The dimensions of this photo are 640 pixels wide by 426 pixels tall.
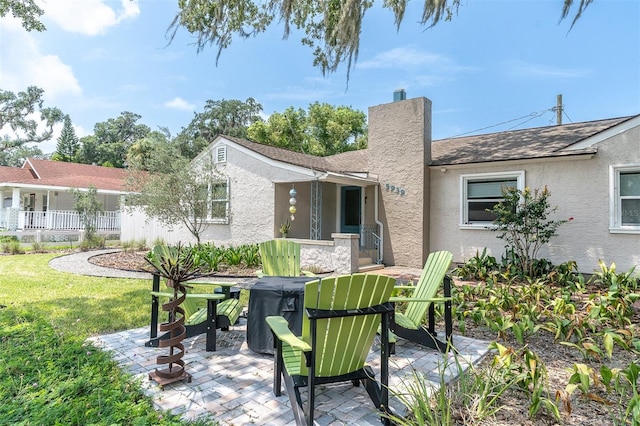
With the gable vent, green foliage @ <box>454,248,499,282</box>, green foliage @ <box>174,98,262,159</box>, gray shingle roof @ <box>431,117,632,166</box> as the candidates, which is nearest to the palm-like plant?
green foliage @ <box>454,248,499,282</box>

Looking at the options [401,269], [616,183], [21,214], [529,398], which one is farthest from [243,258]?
[21,214]

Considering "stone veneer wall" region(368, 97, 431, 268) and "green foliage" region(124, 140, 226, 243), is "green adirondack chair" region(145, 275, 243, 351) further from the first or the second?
"green foliage" region(124, 140, 226, 243)

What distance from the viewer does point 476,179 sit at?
407 inches

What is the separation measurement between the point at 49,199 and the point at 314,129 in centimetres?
2071

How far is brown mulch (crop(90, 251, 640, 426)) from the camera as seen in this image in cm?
265

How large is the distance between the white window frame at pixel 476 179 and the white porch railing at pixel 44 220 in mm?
18481

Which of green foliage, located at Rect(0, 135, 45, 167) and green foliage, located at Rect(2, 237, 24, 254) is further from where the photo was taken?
green foliage, located at Rect(0, 135, 45, 167)

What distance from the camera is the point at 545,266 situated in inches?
350

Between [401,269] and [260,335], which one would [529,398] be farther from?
[401,269]

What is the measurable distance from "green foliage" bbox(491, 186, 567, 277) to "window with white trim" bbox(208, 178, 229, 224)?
29.5 feet

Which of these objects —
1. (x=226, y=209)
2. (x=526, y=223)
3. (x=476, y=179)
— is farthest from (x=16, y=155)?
(x=526, y=223)

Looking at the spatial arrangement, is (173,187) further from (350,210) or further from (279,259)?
(279,259)

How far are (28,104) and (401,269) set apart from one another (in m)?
35.4

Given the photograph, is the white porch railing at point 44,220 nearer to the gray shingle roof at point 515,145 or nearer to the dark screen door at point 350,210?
the gray shingle roof at point 515,145
